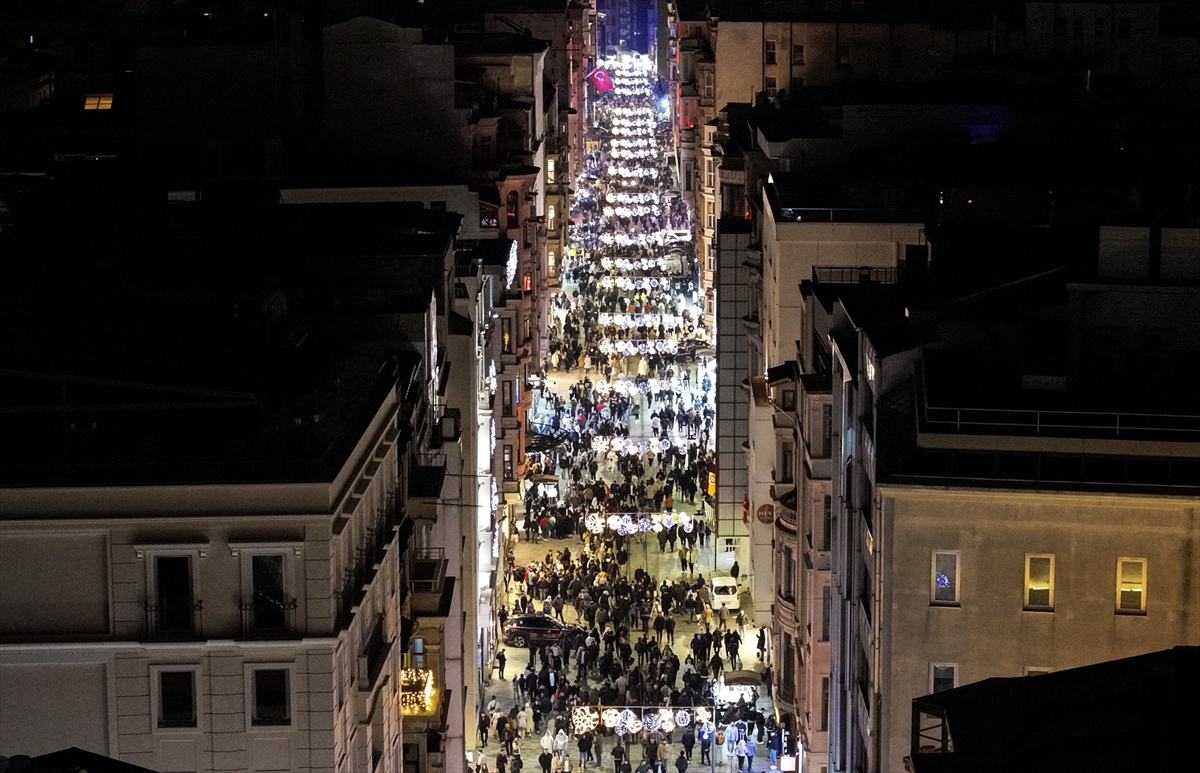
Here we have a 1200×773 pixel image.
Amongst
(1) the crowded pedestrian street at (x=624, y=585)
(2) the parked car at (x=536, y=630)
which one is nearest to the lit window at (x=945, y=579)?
(1) the crowded pedestrian street at (x=624, y=585)

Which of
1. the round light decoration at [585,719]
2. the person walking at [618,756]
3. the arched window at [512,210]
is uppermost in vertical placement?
the arched window at [512,210]

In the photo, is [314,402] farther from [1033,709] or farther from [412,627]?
[1033,709]

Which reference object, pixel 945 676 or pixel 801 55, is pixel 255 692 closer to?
pixel 945 676

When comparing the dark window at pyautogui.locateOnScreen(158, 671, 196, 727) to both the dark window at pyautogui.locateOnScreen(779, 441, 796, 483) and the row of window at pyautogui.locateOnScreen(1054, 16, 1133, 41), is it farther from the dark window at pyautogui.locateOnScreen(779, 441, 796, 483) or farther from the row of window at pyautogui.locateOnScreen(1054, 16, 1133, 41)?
the row of window at pyautogui.locateOnScreen(1054, 16, 1133, 41)

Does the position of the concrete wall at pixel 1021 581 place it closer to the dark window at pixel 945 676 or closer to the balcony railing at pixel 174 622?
the dark window at pixel 945 676

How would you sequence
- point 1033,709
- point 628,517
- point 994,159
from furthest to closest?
point 628,517 < point 994,159 < point 1033,709

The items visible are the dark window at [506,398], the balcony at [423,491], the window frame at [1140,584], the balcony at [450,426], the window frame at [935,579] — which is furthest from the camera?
the dark window at [506,398]

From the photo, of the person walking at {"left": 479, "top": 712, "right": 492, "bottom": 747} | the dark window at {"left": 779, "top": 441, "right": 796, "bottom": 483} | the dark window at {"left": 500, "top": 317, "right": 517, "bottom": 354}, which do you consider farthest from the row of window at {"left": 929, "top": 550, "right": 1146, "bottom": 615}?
the dark window at {"left": 500, "top": 317, "right": 517, "bottom": 354}

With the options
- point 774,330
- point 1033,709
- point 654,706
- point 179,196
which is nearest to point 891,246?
point 774,330
